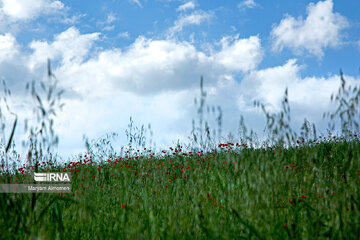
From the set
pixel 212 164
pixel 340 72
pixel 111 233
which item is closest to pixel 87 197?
pixel 111 233

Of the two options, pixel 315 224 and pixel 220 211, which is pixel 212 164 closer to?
pixel 220 211

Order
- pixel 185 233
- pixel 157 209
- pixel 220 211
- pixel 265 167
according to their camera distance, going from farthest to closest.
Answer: pixel 157 209 → pixel 220 211 → pixel 185 233 → pixel 265 167

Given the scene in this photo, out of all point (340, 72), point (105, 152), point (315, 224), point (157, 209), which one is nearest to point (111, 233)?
point (157, 209)

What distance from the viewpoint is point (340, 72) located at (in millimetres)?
2688

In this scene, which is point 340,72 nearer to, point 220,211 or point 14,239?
point 220,211

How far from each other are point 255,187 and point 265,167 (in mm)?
180

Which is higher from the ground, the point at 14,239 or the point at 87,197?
the point at 87,197

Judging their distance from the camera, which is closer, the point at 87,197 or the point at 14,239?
the point at 14,239

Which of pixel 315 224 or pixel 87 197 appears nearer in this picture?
pixel 315 224

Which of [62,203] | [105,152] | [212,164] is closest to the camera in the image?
[62,203]

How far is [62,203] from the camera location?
3.90m

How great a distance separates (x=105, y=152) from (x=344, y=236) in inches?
219

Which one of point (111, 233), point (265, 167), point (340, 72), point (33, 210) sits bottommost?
point (111, 233)

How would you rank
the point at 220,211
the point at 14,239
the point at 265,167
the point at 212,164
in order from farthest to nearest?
the point at 212,164 → the point at 220,211 → the point at 265,167 → the point at 14,239
